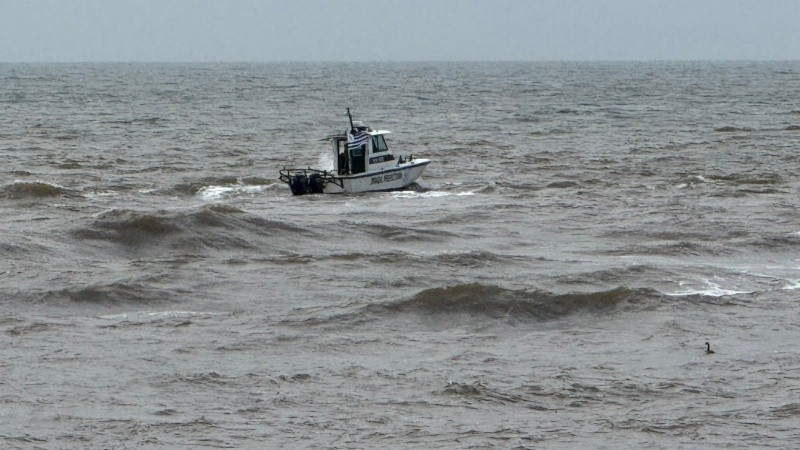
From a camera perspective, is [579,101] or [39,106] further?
[579,101]

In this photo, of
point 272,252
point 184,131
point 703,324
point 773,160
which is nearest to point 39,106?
point 184,131

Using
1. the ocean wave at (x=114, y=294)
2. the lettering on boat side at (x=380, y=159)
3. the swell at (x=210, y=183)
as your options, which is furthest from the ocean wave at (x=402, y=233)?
the swell at (x=210, y=183)

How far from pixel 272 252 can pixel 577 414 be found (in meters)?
11.6

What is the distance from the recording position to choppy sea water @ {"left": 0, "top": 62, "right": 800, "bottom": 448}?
1437 cm

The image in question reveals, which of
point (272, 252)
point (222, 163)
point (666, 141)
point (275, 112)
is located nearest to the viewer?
point (272, 252)

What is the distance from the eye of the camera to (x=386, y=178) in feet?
114

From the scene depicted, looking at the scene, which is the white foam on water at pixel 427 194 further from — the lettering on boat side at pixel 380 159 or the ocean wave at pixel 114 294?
the ocean wave at pixel 114 294

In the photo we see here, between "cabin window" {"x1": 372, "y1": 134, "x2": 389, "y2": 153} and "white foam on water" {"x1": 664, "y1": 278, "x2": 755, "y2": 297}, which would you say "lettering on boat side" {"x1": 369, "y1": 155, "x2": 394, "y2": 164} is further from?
"white foam on water" {"x1": 664, "y1": 278, "x2": 755, "y2": 297}

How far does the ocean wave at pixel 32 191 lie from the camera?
109 ft

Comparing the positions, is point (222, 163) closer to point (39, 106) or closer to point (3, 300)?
point (3, 300)

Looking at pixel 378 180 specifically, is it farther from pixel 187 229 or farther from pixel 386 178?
pixel 187 229

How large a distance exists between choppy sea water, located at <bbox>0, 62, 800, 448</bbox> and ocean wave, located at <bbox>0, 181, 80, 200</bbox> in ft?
0.33

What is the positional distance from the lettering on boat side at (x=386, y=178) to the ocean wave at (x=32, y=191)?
8014 mm

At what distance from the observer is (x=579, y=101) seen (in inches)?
3467
